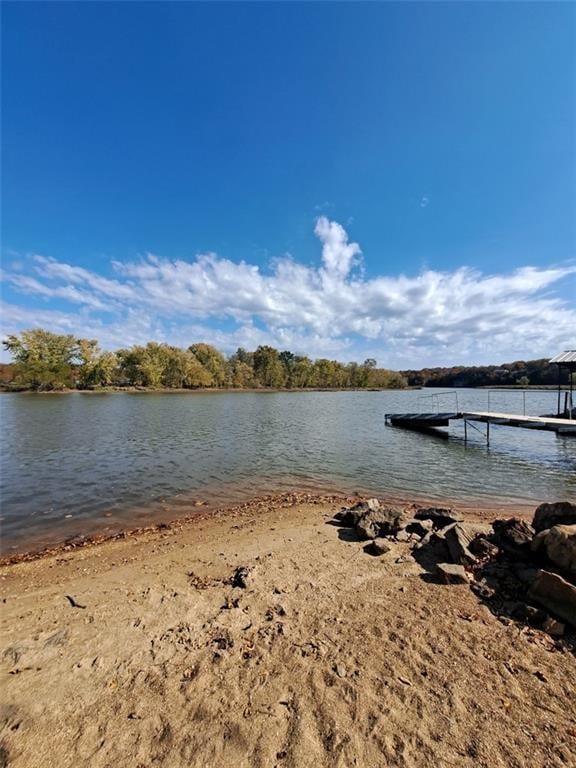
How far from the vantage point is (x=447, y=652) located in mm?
3891

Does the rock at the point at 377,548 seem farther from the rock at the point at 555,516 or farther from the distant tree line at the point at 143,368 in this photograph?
the distant tree line at the point at 143,368

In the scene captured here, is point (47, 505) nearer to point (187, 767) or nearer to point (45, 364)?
point (187, 767)

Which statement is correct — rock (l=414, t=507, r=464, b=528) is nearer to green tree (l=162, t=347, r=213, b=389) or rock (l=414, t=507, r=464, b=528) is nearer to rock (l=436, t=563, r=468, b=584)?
rock (l=436, t=563, r=468, b=584)

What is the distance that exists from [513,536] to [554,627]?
6.81ft

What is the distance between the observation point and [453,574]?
17.5 feet

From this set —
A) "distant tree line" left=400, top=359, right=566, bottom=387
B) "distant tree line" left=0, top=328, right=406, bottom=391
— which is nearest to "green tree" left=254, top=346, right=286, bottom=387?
"distant tree line" left=0, top=328, right=406, bottom=391

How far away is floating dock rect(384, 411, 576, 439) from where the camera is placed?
2055 centimetres

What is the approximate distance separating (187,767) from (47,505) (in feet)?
32.5

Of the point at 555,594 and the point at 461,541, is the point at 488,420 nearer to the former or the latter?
the point at 461,541

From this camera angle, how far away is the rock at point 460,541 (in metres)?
5.89

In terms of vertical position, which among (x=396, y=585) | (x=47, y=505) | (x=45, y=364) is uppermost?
(x=45, y=364)

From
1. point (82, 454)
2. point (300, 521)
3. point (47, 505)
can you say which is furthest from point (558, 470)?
point (82, 454)

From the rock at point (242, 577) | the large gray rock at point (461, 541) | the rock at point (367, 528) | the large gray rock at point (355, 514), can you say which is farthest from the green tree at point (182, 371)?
the large gray rock at point (461, 541)

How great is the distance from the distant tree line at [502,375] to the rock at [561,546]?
14110 cm
